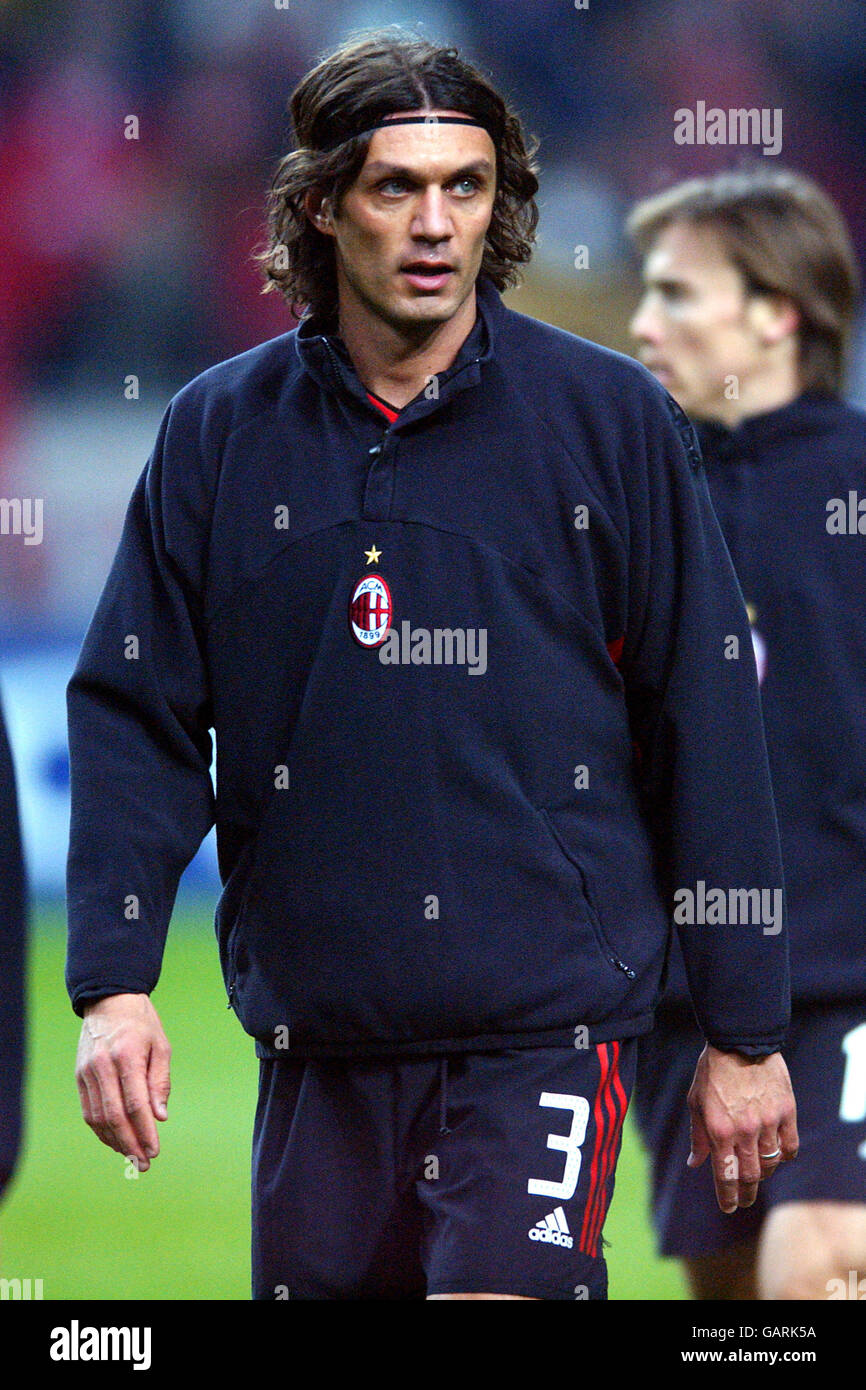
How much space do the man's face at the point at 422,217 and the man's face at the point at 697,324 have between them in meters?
1.40

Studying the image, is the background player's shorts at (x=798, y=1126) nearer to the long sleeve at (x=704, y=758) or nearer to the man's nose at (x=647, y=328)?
the long sleeve at (x=704, y=758)

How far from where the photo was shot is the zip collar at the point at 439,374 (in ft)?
10.1

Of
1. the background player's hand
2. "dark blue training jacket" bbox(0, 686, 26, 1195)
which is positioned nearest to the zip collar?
"dark blue training jacket" bbox(0, 686, 26, 1195)

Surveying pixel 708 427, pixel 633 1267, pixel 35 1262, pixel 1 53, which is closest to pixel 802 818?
pixel 708 427

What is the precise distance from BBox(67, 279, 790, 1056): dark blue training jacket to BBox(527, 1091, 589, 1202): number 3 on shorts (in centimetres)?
9

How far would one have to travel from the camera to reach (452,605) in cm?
296

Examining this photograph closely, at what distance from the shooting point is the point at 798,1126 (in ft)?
13.0

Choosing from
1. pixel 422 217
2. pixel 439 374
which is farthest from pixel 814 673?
pixel 422 217

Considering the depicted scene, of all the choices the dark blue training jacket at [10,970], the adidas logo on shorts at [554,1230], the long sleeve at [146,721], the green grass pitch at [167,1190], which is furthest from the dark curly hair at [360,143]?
the green grass pitch at [167,1190]

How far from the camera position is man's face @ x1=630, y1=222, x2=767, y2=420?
4.48 m

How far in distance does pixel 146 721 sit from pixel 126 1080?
0.54 meters

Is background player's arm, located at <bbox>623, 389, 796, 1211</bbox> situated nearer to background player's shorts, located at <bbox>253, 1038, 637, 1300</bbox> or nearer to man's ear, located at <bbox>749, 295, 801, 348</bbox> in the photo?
background player's shorts, located at <bbox>253, 1038, 637, 1300</bbox>

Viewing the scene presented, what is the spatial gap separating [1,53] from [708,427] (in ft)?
28.0

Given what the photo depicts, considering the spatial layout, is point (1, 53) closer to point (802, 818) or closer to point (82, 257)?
point (82, 257)
